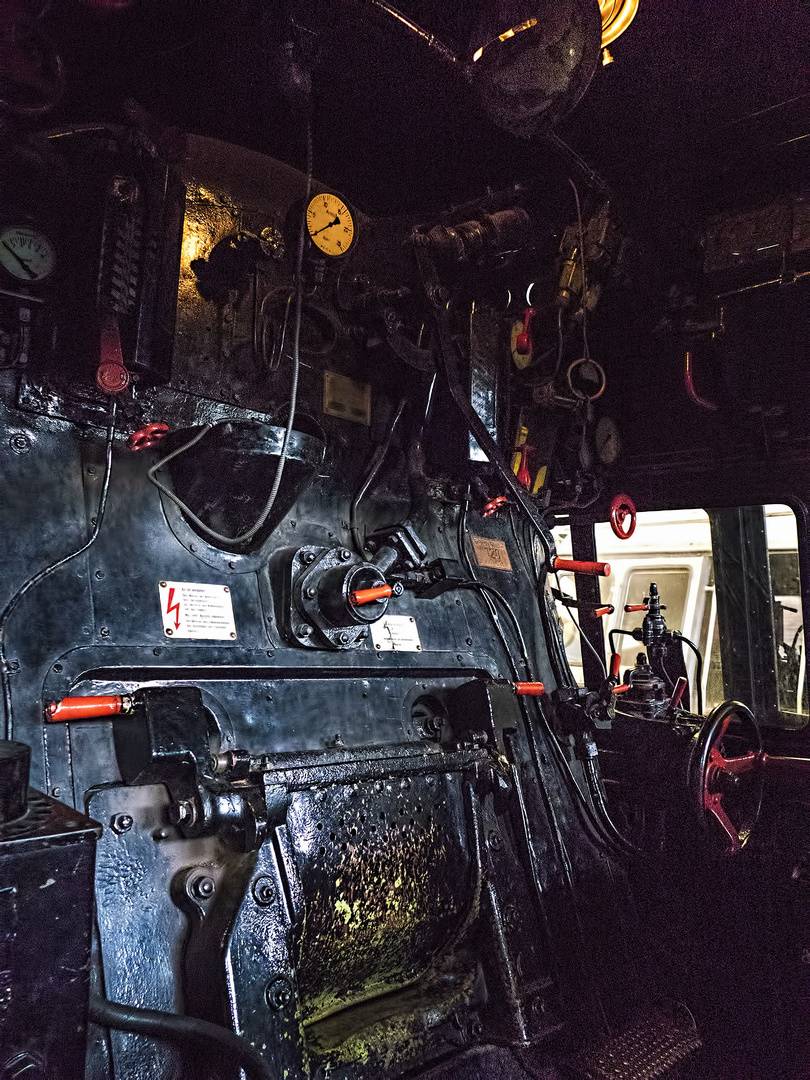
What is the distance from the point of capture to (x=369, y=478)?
106 inches

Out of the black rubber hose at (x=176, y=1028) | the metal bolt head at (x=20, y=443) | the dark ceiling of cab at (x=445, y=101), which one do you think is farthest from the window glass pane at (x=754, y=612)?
the metal bolt head at (x=20, y=443)

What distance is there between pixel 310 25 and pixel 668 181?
5.69 ft

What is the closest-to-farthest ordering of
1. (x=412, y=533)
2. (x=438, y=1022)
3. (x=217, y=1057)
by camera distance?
(x=217, y=1057) → (x=438, y=1022) → (x=412, y=533)

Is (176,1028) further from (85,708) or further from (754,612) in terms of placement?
(754,612)

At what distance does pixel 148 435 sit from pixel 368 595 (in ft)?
2.52

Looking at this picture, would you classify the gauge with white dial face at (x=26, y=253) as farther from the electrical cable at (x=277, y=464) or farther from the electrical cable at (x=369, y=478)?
the electrical cable at (x=369, y=478)

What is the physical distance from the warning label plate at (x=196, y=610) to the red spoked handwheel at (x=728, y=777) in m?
1.53

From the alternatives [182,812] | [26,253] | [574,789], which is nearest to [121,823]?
[182,812]

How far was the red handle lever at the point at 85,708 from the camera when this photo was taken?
1.68 metres

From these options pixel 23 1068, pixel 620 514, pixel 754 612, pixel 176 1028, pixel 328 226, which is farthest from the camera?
pixel 754 612

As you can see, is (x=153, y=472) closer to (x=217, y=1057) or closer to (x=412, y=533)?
(x=412, y=533)

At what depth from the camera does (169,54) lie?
242 centimetres

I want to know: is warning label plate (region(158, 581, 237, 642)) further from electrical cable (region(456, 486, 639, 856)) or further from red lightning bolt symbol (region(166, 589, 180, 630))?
electrical cable (region(456, 486, 639, 856))

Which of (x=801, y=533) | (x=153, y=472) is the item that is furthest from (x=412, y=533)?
(x=801, y=533)
